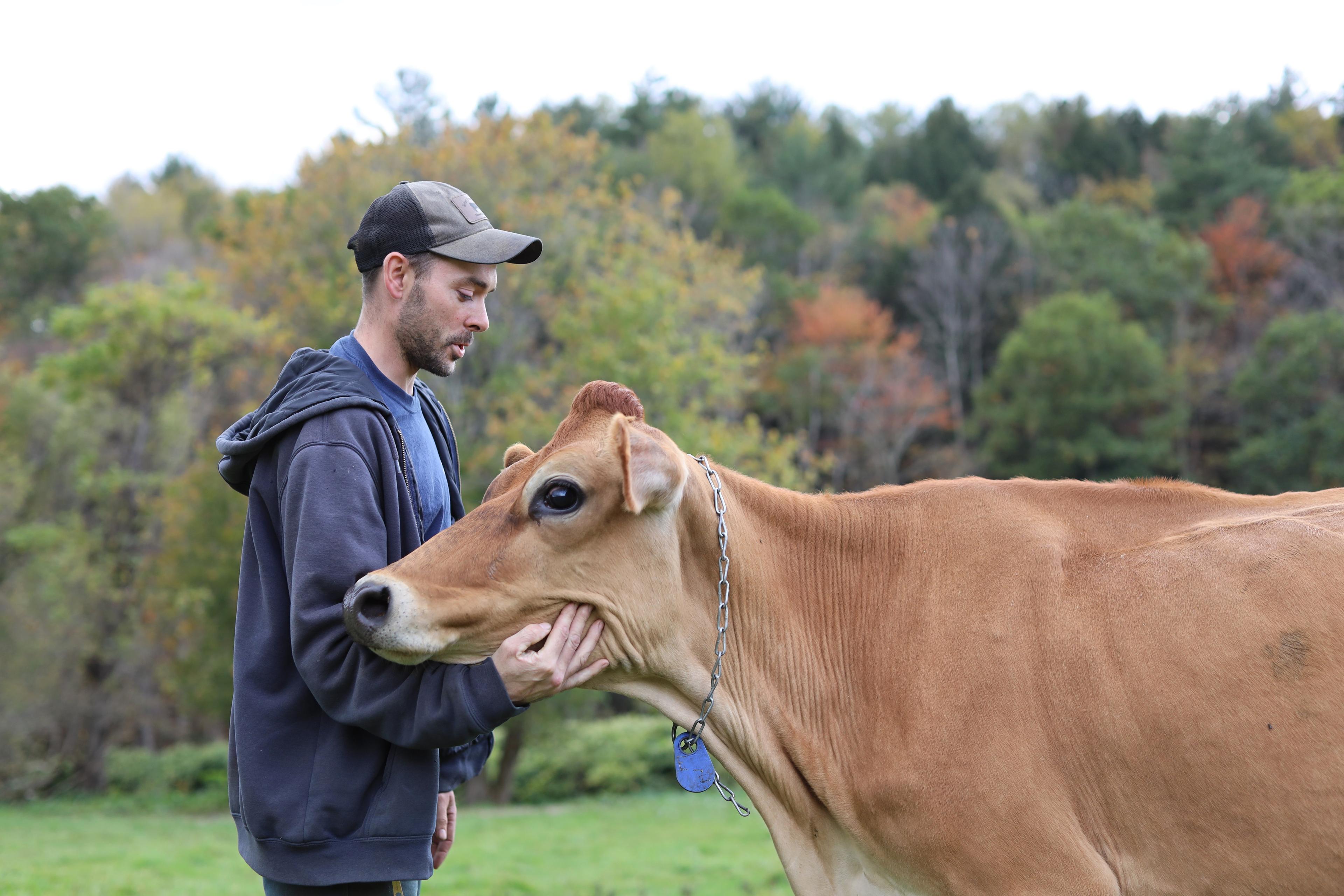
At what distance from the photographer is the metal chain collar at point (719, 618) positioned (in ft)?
12.1

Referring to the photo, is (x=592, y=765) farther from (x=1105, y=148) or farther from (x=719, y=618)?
(x=1105, y=148)

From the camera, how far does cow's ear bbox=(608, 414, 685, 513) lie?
3387mm

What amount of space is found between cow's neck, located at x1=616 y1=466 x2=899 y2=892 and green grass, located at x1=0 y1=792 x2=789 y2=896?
6489 millimetres

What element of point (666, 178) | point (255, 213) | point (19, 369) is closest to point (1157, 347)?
point (666, 178)

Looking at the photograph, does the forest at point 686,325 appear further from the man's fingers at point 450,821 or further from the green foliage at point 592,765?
the man's fingers at point 450,821

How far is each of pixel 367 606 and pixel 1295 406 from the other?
44120 mm

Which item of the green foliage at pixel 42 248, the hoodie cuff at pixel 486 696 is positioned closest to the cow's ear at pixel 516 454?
the hoodie cuff at pixel 486 696

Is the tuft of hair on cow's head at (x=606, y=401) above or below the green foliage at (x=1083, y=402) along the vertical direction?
above

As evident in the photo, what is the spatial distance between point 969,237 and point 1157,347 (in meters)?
15.3

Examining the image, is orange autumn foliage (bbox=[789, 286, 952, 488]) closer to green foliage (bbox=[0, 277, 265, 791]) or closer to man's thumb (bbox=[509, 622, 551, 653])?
green foliage (bbox=[0, 277, 265, 791])

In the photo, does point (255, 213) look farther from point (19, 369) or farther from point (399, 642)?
point (399, 642)

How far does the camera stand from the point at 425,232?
12.2ft

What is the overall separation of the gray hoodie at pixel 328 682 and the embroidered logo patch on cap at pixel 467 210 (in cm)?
71

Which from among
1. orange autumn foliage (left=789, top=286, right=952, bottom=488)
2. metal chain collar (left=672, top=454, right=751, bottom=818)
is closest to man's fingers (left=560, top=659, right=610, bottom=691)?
metal chain collar (left=672, top=454, right=751, bottom=818)
